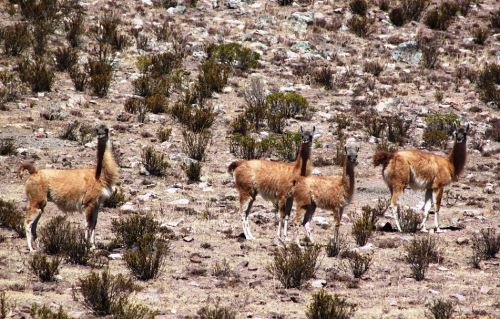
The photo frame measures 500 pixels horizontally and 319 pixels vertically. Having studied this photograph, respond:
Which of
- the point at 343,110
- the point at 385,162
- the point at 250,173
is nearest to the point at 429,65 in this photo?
the point at 343,110

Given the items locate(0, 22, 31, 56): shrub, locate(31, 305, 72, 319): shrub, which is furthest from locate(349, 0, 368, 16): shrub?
locate(31, 305, 72, 319): shrub

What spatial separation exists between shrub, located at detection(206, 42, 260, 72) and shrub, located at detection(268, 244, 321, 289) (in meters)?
13.7

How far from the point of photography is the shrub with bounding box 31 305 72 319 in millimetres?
7910

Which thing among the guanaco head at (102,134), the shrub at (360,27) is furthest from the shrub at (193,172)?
the shrub at (360,27)

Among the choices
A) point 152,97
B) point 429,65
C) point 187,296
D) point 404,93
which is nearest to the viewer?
point 187,296

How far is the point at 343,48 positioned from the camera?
86.6 feet

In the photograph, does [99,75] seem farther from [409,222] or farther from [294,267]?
[294,267]

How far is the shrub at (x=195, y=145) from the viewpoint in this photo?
1731 centimetres

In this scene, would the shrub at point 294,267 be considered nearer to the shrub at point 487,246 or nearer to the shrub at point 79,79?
the shrub at point 487,246

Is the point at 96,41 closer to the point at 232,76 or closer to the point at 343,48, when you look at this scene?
the point at 232,76

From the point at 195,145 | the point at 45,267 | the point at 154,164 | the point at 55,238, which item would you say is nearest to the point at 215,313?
the point at 45,267

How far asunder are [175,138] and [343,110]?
5.13 meters

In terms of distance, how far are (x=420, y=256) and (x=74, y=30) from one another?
15968mm

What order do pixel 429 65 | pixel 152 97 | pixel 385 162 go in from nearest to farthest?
pixel 385 162
pixel 152 97
pixel 429 65
